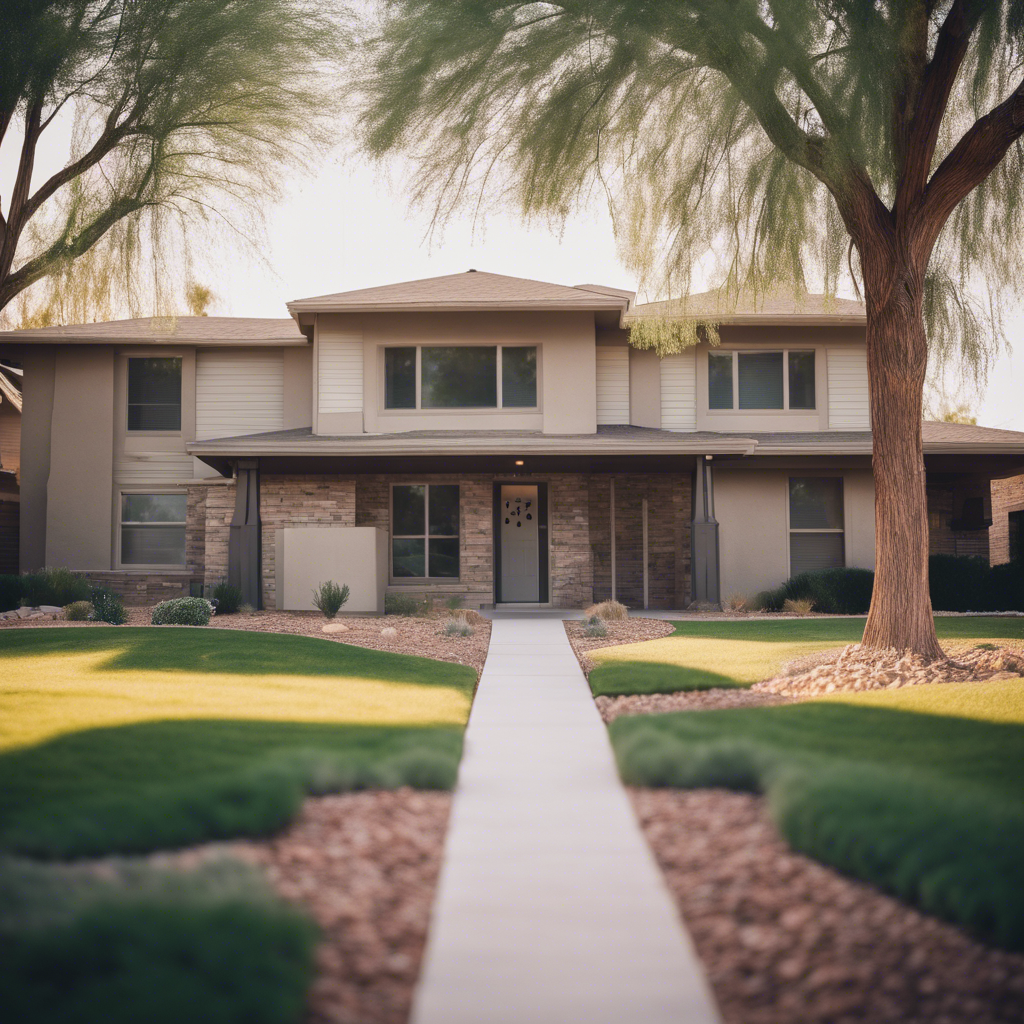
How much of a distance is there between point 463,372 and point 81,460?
7.91 m

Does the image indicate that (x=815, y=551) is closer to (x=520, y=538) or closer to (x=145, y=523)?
(x=520, y=538)

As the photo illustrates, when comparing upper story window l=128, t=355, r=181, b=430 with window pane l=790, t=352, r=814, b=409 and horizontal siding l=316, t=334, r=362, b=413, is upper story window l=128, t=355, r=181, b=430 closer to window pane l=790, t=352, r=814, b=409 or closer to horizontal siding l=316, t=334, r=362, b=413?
horizontal siding l=316, t=334, r=362, b=413

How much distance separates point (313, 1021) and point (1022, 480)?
2560 centimetres

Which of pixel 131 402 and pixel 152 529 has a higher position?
pixel 131 402

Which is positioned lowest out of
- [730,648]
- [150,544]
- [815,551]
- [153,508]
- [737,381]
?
[730,648]

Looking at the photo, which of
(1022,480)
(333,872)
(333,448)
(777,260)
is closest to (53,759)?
(333,872)

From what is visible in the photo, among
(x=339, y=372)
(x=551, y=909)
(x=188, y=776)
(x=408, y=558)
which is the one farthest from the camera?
(x=408, y=558)

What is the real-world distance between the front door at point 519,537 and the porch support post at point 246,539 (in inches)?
182

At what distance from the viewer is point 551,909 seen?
351 centimetres

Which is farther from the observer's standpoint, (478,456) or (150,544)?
(150,544)

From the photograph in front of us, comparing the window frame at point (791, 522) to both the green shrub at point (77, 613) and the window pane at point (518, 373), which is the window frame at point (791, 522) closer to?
the window pane at point (518, 373)

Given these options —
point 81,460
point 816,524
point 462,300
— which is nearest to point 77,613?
Answer: point 81,460

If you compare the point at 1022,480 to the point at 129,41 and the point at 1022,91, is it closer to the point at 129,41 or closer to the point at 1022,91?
the point at 1022,91

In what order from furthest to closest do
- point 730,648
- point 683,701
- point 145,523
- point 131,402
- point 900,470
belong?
point 131,402
point 145,523
point 730,648
point 900,470
point 683,701
